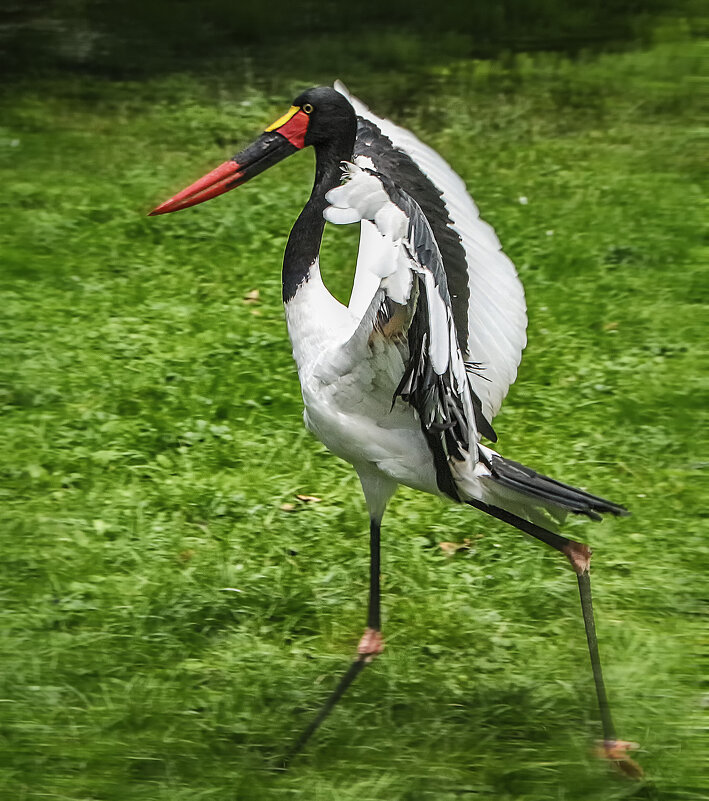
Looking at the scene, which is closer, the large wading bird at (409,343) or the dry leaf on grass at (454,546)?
the large wading bird at (409,343)

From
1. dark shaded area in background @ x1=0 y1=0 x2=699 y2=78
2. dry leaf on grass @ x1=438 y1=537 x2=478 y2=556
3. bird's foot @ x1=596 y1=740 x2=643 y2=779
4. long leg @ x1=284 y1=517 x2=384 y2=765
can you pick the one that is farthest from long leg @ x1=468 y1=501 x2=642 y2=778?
dark shaded area in background @ x1=0 y1=0 x2=699 y2=78

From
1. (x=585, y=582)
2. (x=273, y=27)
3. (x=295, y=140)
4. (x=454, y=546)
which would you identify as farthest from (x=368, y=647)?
(x=273, y=27)

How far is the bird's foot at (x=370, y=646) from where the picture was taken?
311cm

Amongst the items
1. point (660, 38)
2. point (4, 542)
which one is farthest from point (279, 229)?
point (660, 38)

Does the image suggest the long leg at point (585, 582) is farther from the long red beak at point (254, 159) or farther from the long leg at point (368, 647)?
the long red beak at point (254, 159)

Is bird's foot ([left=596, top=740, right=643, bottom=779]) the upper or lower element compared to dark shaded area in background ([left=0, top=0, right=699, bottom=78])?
lower

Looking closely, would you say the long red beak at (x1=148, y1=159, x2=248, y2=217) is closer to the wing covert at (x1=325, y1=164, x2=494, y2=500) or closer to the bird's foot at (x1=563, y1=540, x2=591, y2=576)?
the wing covert at (x1=325, y1=164, x2=494, y2=500)

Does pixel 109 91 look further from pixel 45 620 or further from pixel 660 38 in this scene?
pixel 45 620

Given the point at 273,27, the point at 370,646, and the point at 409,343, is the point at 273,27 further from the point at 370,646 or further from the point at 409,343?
the point at 409,343

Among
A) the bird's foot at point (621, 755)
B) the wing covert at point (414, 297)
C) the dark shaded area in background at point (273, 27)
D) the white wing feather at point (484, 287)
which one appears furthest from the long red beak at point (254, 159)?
the dark shaded area in background at point (273, 27)

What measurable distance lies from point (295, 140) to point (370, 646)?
1249mm

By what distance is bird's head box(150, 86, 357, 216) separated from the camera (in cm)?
303

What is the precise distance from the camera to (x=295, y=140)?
10.2 feet

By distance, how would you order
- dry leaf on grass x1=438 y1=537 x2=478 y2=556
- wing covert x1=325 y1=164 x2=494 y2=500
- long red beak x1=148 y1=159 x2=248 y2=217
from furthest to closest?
dry leaf on grass x1=438 y1=537 x2=478 y2=556 < long red beak x1=148 y1=159 x2=248 y2=217 < wing covert x1=325 y1=164 x2=494 y2=500
